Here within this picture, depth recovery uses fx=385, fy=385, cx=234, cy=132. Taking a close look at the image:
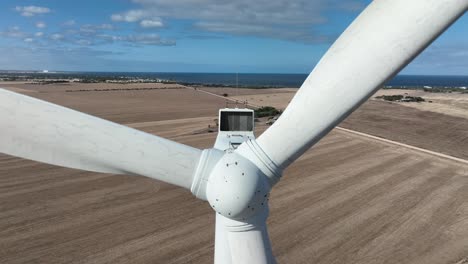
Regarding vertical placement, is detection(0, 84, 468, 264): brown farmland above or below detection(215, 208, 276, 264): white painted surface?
below

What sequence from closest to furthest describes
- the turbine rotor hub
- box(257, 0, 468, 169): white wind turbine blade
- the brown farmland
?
box(257, 0, 468, 169): white wind turbine blade
the turbine rotor hub
the brown farmland

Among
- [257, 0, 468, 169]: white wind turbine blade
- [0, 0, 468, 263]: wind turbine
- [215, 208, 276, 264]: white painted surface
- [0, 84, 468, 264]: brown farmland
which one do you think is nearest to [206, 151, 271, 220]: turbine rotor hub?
[0, 0, 468, 263]: wind turbine

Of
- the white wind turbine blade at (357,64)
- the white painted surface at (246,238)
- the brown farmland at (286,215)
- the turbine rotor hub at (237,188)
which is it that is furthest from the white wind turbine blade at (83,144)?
the brown farmland at (286,215)

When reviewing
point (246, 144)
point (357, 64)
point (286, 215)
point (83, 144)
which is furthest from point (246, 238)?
point (286, 215)

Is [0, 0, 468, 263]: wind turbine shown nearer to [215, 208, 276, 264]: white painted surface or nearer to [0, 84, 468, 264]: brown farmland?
[215, 208, 276, 264]: white painted surface

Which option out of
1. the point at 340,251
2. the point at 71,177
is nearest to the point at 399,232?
the point at 340,251

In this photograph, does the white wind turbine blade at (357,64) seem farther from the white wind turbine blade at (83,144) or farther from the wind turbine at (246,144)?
the white wind turbine blade at (83,144)

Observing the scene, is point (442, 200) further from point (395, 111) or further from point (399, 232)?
point (395, 111)
